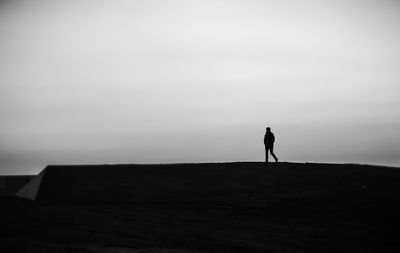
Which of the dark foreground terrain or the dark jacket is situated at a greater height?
the dark jacket

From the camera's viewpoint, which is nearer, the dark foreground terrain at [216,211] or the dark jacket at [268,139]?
the dark foreground terrain at [216,211]

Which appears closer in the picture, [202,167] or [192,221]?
[192,221]

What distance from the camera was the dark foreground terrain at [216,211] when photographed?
10273 millimetres

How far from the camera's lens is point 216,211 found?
13859 millimetres

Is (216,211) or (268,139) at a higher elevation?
(268,139)

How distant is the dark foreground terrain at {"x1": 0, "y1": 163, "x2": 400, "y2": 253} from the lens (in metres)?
10.3

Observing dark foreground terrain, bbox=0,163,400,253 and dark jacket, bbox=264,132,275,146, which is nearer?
dark foreground terrain, bbox=0,163,400,253

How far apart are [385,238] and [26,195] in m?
12.0

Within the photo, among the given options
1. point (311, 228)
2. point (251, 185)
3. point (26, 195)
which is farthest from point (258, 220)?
point (26, 195)

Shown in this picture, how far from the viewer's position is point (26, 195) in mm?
17797

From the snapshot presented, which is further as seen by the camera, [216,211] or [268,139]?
[268,139]

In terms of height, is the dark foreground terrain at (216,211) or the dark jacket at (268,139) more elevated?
the dark jacket at (268,139)

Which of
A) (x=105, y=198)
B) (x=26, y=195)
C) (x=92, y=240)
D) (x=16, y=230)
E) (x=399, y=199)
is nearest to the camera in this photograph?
(x=92, y=240)

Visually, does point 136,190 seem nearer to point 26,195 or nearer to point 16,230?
point 26,195
